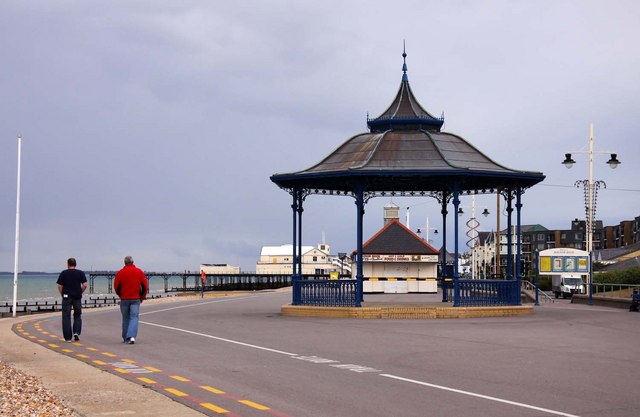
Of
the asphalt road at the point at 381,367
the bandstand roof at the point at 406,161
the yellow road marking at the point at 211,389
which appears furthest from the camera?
the bandstand roof at the point at 406,161

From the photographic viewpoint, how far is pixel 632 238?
171875 millimetres

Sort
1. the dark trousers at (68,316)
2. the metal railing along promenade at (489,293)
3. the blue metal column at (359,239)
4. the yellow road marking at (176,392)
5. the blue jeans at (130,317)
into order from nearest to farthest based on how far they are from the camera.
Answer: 1. the yellow road marking at (176,392)
2. the blue jeans at (130,317)
3. the dark trousers at (68,316)
4. the blue metal column at (359,239)
5. the metal railing along promenade at (489,293)

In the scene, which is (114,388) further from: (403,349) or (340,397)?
(403,349)

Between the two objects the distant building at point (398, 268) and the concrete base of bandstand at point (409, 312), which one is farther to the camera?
the distant building at point (398, 268)

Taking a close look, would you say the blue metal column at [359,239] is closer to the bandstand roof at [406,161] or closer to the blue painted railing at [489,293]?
the bandstand roof at [406,161]

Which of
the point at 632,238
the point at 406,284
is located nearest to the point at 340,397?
the point at 406,284

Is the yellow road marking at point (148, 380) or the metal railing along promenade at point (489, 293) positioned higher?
the metal railing along promenade at point (489, 293)


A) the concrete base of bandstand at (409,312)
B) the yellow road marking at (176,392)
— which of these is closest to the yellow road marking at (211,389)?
the yellow road marking at (176,392)

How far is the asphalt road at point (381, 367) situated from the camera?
1091 centimetres

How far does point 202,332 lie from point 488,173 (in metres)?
12.4

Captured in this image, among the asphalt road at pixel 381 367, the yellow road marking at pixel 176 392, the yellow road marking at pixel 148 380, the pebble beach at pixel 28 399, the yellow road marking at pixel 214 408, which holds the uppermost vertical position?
the pebble beach at pixel 28 399

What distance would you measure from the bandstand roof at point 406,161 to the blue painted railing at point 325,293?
3643mm

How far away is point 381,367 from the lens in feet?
48.9

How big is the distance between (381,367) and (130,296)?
23.4ft
